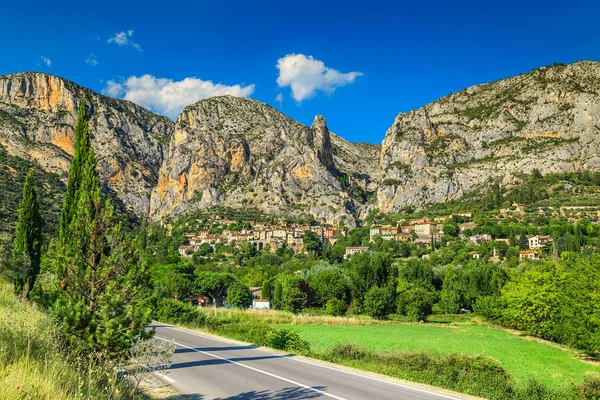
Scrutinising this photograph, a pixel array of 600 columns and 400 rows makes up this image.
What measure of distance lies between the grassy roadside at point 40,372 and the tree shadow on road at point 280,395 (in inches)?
140

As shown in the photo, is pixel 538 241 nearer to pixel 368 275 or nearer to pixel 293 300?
pixel 368 275

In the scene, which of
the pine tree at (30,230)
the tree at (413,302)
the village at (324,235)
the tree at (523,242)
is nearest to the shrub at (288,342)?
the pine tree at (30,230)

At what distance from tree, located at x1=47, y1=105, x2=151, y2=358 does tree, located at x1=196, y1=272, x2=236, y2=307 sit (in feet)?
213

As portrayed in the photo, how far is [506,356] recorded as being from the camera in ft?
99.8

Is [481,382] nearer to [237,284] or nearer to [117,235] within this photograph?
[117,235]

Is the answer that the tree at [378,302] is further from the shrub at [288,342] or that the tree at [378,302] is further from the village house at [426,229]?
the village house at [426,229]

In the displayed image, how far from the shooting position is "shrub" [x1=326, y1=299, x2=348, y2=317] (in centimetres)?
6169

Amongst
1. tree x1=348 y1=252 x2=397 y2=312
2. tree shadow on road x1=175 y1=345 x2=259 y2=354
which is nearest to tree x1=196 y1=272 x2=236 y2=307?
tree x1=348 y1=252 x2=397 y2=312

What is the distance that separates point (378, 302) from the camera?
2440 inches

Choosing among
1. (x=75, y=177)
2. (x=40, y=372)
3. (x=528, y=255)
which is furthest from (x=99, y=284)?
(x=528, y=255)

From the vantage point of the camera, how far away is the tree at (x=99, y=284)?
394 inches

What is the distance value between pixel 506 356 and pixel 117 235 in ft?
97.0

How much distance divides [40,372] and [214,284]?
7046cm

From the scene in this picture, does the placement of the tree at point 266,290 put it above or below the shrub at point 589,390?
below
